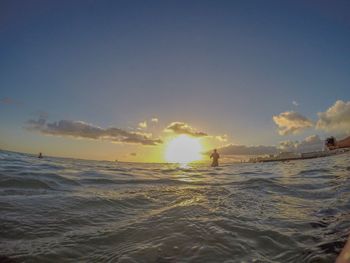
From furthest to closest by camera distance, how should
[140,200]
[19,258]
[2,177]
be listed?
[2,177] → [140,200] → [19,258]

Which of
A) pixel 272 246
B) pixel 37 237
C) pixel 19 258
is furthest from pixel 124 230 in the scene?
pixel 272 246

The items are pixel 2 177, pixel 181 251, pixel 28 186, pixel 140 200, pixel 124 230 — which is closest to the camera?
pixel 181 251

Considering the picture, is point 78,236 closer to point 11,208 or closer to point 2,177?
point 11,208

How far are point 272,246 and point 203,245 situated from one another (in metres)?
0.89

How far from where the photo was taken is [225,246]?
3.47 metres

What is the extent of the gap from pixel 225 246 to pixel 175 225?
1.08 m

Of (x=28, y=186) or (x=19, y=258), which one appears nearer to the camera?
(x=19, y=258)

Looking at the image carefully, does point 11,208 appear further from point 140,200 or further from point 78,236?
point 140,200

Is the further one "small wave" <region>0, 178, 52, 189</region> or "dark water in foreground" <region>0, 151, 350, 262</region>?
"small wave" <region>0, 178, 52, 189</region>

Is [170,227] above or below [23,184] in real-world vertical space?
below

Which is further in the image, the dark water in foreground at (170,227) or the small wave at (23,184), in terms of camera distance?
the small wave at (23,184)

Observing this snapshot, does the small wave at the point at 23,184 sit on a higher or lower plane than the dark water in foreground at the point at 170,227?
higher

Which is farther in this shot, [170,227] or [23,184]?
[23,184]

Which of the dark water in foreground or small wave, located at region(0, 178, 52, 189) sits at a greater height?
small wave, located at region(0, 178, 52, 189)
